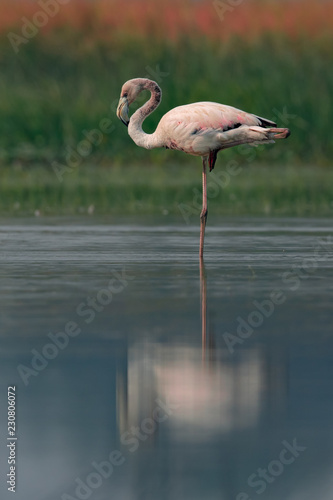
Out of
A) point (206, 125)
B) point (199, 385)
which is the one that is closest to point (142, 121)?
point (206, 125)

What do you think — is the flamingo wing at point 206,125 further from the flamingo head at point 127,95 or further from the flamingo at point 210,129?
the flamingo head at point 127,95

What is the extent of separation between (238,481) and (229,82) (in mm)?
25515

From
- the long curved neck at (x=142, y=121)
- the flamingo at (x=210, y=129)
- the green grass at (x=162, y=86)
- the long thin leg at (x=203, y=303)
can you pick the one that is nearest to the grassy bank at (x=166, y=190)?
the green grass at (x=162, y=86)

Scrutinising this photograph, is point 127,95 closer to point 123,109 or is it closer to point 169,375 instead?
point 123,109

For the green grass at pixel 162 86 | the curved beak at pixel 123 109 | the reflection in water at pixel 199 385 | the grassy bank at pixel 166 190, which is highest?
the green grass at pixel 162 86

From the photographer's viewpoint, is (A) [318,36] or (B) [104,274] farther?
(A) [318,36]

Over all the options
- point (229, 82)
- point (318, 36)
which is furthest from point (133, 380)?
point (318, 36)

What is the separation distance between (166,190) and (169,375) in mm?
15665

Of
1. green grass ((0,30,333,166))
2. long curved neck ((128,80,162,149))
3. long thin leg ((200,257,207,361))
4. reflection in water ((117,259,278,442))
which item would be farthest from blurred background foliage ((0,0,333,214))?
reflection in water ((117,259,278,442))

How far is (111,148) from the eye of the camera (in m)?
29.3

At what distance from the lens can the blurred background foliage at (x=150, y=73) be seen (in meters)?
29.1

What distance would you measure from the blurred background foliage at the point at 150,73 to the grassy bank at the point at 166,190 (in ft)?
→ 0.92

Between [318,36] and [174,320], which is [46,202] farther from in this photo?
[318,36]

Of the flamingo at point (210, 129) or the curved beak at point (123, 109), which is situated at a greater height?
the curved beak at point (123, 109)
